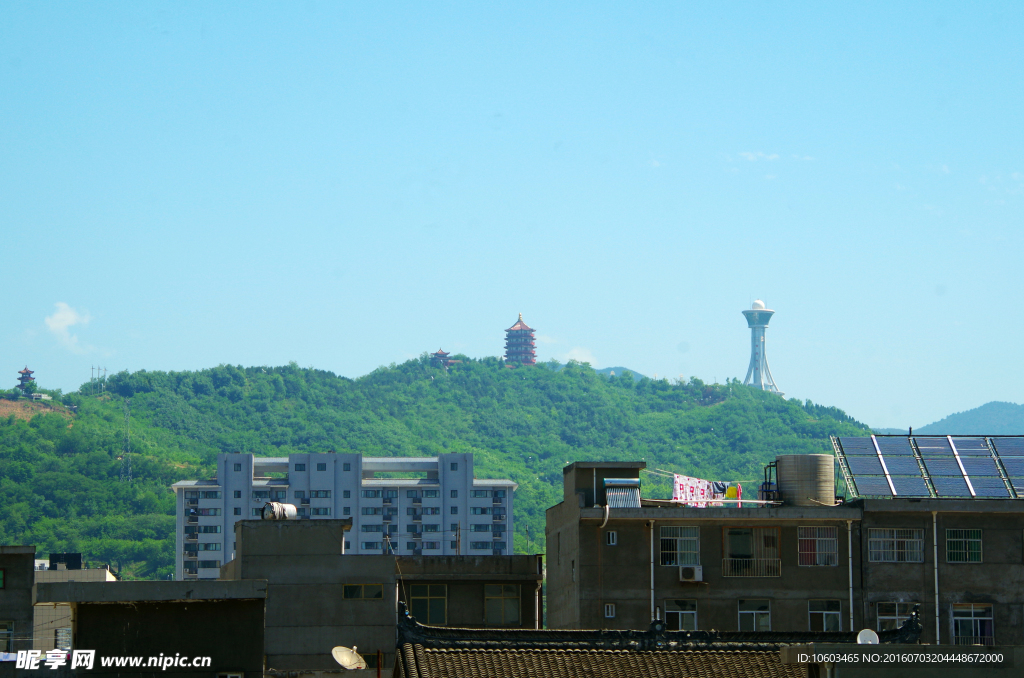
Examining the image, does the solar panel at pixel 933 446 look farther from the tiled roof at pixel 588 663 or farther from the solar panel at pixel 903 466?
the tiled roof at pixel 588 663

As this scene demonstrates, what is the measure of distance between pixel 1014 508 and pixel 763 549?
940 centimetres

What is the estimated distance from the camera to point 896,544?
5334 centimetres

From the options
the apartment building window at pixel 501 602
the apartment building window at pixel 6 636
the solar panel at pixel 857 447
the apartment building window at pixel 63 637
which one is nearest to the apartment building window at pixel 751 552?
the solar panel at pixel 857 447

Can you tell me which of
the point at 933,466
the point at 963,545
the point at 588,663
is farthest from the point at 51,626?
the point at 588,663

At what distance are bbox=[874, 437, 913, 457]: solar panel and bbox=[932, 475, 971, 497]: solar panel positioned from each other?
→ 196 centimetres

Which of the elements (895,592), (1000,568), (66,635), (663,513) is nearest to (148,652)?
(66,635)

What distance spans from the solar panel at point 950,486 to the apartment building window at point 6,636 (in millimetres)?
34002

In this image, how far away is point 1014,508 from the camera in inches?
2093

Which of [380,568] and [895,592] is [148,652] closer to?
[380,568]

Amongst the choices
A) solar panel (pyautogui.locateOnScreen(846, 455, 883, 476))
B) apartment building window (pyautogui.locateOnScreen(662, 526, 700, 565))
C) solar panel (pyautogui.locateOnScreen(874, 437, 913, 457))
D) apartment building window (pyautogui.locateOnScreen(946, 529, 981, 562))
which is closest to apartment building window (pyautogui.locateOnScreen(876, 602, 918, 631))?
apartment building window (pyautogui.locateOnScreen(946, 529, 981, 562))

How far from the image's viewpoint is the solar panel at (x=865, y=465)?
54.7 meters

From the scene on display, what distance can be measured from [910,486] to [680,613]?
1001cm

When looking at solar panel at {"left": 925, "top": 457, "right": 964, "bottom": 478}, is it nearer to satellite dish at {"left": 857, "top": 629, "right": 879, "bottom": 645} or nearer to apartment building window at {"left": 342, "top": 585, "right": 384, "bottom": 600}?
apartment building window at {"left": 342, "top": 585, "right": 384, "bottom": 600}

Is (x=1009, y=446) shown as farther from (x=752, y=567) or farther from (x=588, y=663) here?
(x=588, y=663)
